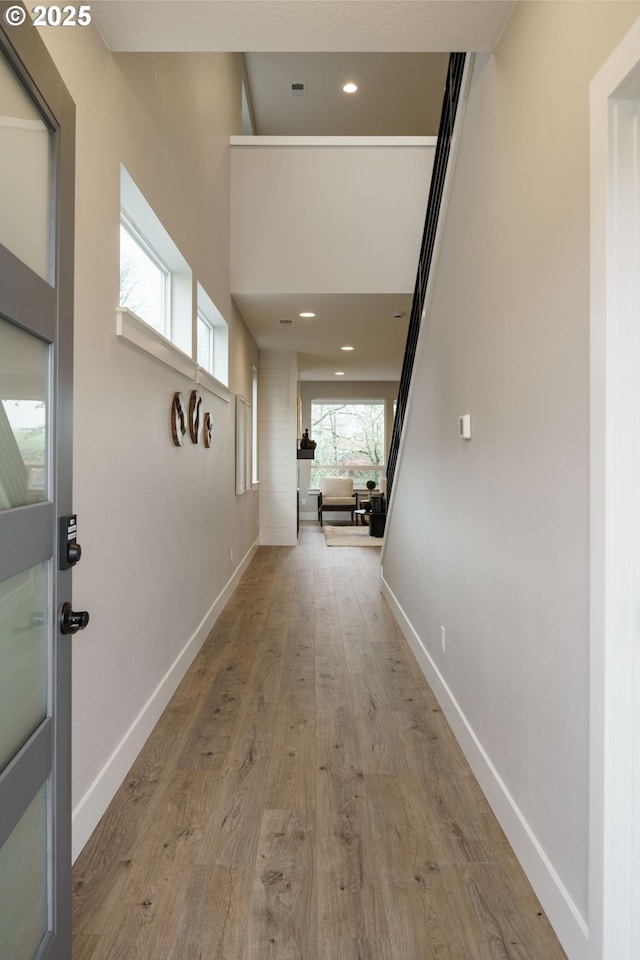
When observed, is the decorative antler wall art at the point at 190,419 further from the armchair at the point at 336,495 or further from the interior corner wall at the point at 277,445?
the armchair at the point at 336,495

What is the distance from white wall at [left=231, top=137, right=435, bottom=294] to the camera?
485 centimetres

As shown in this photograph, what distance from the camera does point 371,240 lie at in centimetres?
497

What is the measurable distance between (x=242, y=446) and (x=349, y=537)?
3665 mm

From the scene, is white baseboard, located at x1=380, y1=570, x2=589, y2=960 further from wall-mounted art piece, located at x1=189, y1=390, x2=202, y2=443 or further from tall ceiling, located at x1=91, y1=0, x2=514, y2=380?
tall ceiling, located at x1=91, y1=0, x2=514, y2=380

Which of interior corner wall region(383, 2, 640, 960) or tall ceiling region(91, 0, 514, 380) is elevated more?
tall ceiling region(91, 0, 514, 380)

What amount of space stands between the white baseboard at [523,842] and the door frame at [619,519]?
0.17 meters

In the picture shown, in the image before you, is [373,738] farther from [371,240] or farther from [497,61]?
[371,240]

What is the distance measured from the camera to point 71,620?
1301 millimetres

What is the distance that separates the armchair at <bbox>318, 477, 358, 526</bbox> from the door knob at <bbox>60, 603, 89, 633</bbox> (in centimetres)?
943

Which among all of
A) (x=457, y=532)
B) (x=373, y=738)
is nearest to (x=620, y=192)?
(x=457, y=532)

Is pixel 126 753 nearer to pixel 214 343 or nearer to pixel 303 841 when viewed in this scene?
pixel 303 841

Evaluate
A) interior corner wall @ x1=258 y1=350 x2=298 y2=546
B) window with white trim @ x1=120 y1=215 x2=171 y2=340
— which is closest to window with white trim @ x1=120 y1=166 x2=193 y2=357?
window with white trim @ x1=120 y1=215 x2=171 y2=340

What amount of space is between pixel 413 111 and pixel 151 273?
5.78 meters

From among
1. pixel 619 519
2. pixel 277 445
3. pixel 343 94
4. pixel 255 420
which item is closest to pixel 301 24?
pixel 619 519
